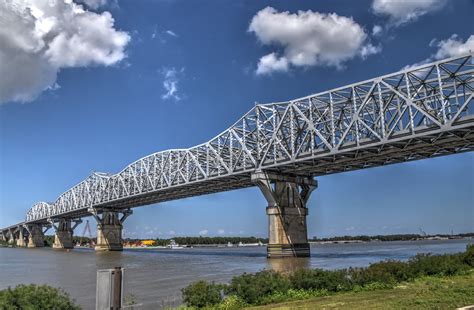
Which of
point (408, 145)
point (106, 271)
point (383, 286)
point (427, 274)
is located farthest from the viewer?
point (408, 145)

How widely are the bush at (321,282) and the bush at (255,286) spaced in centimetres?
58

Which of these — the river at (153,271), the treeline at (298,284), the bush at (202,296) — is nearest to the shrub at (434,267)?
the treeline at (298,284)

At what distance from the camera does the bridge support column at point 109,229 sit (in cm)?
14762

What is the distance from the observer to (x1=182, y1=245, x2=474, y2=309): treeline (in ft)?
62.3

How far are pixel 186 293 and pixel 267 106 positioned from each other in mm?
69169

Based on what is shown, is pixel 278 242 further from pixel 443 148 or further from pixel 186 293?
pixel 186 293

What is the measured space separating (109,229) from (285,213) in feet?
288

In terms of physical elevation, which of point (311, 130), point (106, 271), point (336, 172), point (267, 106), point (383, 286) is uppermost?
point (267, 106)

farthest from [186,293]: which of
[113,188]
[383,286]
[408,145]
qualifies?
[113,188]

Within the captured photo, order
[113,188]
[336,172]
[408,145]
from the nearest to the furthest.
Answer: [408,145] → [336,172] → [113,188]

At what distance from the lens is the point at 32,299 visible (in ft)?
45.1

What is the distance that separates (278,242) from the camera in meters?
74.8

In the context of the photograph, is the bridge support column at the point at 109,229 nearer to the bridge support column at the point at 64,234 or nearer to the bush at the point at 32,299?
the bridge support column at the point at 64,234

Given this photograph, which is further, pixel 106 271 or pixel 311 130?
pixel 311 130
